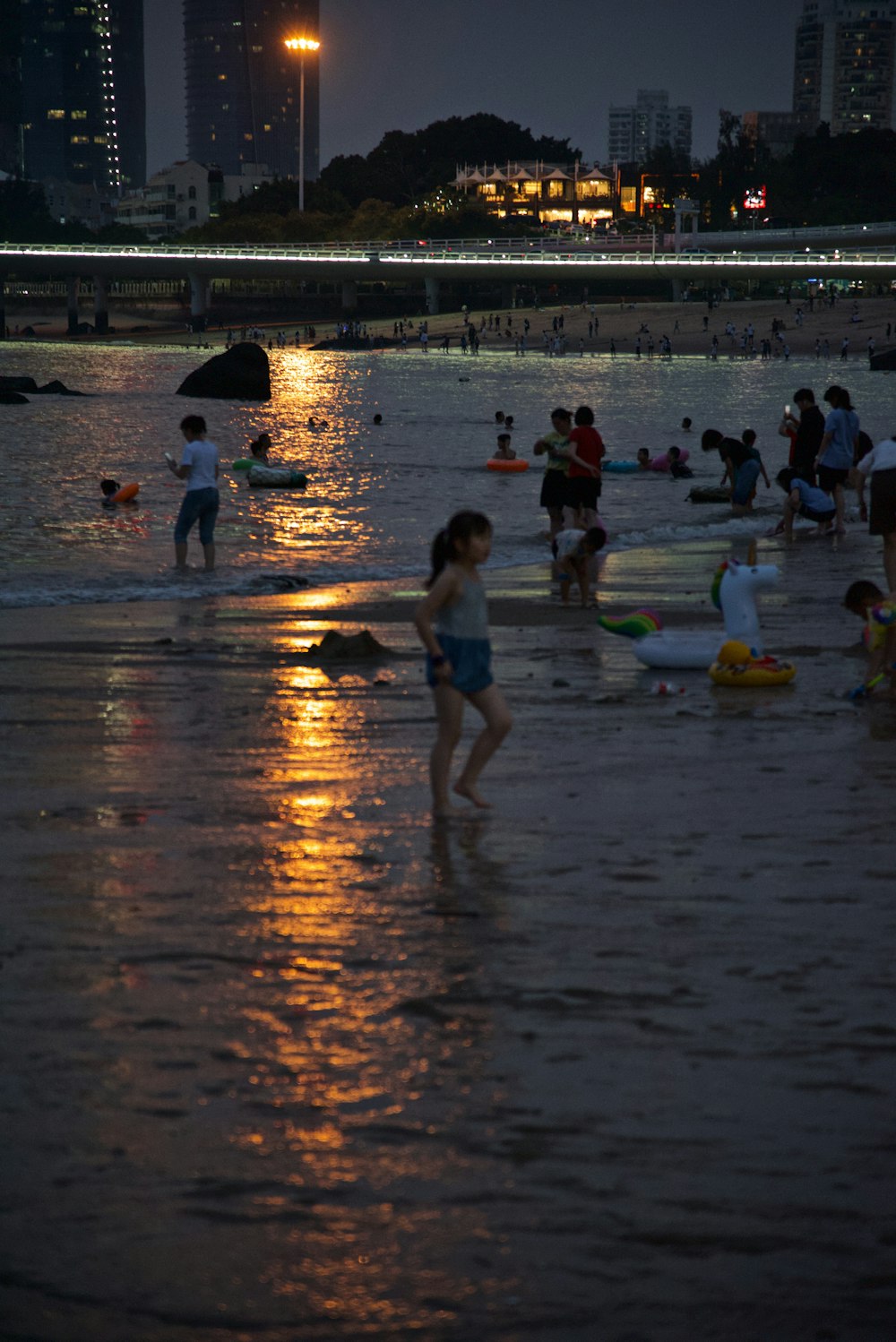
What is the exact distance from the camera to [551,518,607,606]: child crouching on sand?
1167 cm

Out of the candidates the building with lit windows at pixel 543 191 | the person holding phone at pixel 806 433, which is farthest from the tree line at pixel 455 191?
the person holding phone at pixel 806 433

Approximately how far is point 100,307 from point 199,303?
36.5ft

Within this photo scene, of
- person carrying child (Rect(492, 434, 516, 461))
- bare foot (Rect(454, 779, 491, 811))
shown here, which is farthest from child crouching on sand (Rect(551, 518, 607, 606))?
person carrying child (Rect(492, 434, 516, 461))

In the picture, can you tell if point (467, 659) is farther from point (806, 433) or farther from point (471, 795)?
point (806, 433)

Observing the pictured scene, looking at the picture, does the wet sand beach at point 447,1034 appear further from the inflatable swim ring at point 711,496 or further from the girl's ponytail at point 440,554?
the inflatable swim ring at point 711,496

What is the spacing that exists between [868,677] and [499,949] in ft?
13.9

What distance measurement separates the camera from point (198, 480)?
1416 cm

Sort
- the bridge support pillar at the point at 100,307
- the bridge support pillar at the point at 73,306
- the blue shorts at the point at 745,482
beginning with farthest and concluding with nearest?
the bridge support pillar at the point at 73,306
the bridge support pillar at the point at 100,307
the blue shorts at the point at 745,482

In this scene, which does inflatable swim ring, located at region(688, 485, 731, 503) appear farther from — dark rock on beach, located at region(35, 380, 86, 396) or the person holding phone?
dark rock on beach, located at region(35, 380, 86, 396)

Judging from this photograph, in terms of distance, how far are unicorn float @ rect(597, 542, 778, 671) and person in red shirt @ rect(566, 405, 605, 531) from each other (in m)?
3.71

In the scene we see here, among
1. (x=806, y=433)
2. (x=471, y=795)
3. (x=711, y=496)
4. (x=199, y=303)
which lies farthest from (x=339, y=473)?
(x=199, y=303)

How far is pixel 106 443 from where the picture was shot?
3416cm

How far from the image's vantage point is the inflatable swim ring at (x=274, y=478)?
79.5 ft

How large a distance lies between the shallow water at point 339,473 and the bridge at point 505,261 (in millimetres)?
30133
